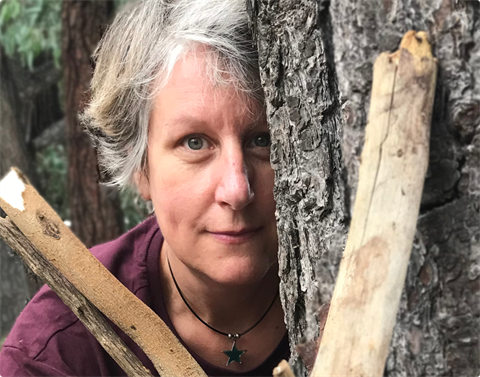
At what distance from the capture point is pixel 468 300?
833mm

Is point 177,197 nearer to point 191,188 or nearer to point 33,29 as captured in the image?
point 191,188

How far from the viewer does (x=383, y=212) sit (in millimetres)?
752

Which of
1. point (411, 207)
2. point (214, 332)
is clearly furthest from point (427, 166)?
point (214, 332)

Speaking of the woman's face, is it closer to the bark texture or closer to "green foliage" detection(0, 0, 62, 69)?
the bark texture

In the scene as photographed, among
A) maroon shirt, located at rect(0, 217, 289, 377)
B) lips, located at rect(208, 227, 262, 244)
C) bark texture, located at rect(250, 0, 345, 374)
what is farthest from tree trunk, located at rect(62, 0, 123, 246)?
bark texture, located at rect(250, 0, 345, 374)

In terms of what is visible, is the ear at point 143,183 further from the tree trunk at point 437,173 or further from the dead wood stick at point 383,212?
the dead wood stick at point 383,212

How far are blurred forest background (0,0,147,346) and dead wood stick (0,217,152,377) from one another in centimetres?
87

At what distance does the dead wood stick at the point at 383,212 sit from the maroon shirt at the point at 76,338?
920mm

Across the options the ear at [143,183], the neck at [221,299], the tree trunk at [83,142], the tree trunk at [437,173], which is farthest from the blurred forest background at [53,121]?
the tree trunk at [437,173]

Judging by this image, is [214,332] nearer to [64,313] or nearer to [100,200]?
[64,313]

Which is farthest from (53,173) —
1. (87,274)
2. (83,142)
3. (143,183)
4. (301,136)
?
(301,136)

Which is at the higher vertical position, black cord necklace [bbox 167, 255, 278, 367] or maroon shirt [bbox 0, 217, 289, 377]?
maroon shirt [bbox 0, 217, 289, 377]

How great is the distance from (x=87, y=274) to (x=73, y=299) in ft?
0.22

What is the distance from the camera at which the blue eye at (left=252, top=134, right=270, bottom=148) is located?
138 centimetres
